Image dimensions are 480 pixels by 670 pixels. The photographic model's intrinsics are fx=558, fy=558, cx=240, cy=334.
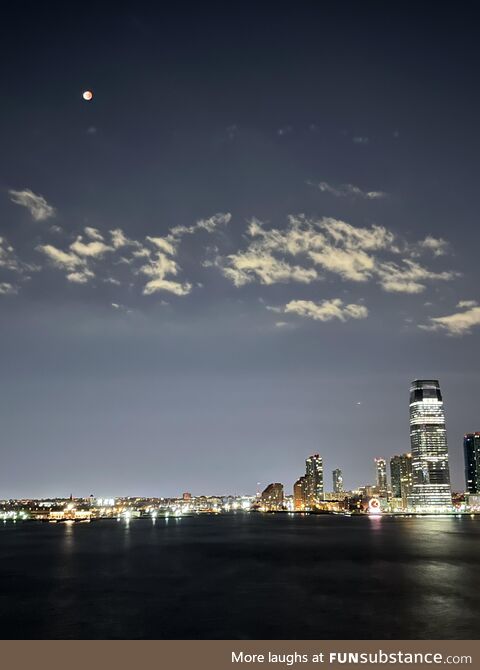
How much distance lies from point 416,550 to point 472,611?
6067cm

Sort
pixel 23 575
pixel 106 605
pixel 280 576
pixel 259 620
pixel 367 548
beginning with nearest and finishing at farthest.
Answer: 1. pixel 259 620
2. pixel 106 605
3. pixel 280 576
4. pixel 23 575
5. pixel 367 548

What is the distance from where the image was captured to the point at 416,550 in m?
104

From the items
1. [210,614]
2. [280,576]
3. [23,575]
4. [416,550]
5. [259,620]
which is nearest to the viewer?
[259,620]
